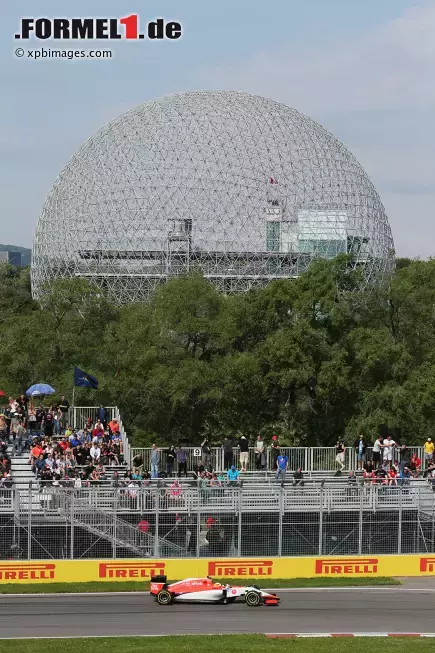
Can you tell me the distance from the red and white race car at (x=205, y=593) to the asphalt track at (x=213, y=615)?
0.21m

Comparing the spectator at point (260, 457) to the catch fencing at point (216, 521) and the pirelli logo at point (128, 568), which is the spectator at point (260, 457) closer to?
the catch fencing at point (216, 521)

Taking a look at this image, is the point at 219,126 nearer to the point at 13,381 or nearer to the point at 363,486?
the point at 13,381

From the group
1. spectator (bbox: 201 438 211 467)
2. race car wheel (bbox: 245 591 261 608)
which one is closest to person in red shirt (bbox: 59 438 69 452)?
spectator (bbox: 201 438 211 467)

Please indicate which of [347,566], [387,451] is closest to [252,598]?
[347,566]

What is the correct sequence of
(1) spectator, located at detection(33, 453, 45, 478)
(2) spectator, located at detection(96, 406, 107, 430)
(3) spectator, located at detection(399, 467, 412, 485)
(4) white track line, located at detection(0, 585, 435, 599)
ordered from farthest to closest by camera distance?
(2) spectator, located at detection(96, 406, 107, 430), (1) spectator, located at detection(33, 453, 45, 478), (3) spectator, located at detection(399, 467, 412, 485), (4) white track line, located at detection(0, 585, 435, 599)

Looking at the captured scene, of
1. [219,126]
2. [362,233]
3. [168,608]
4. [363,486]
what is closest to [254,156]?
[219,126]

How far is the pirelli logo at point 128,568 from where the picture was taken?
1417 inches

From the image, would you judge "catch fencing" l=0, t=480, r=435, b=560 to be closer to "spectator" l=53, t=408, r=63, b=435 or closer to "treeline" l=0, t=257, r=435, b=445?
"spectator" l=53, t=408, r=63, b=435

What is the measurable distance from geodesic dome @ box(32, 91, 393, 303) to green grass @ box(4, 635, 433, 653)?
2130 inches

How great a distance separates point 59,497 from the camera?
35.4 meters

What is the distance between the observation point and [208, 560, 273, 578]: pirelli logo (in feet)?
119

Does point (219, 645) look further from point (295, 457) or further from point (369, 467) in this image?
point (295, 457)

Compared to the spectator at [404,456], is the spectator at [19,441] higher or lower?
higher

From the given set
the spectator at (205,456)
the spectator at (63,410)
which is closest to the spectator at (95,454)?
the spectator at (205,456)
